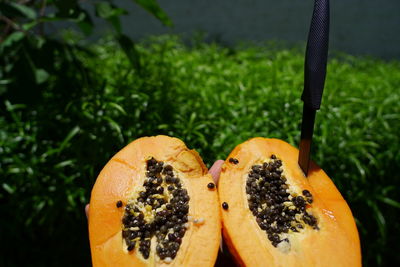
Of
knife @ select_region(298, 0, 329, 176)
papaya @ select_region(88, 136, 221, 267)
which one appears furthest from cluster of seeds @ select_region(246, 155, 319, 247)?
knife @ select_region(298, 0, 329, 176)

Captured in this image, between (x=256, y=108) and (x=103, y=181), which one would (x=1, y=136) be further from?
(x=256, y=108)

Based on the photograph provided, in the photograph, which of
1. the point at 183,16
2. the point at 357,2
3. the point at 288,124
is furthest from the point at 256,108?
the point at 357,2

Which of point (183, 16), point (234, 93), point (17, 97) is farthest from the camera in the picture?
point (183, 16)

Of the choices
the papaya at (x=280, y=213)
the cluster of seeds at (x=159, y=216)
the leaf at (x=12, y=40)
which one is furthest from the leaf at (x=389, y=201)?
the leaf at (x=12, y=40)

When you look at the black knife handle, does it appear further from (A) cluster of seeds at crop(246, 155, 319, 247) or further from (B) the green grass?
(B) the green grass

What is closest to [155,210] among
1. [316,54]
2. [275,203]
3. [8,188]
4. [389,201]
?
[275,203]

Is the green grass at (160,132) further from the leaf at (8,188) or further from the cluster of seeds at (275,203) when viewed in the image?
the cluster of seeds at (275,203)
